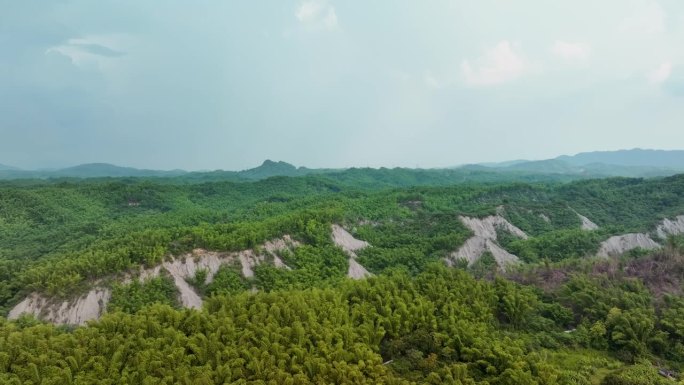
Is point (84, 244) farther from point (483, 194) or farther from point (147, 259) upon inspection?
point (483, 194)

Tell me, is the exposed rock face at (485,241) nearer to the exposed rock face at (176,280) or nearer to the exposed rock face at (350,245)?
the exposed rock face at (350,245)

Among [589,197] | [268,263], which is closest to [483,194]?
[589,197]

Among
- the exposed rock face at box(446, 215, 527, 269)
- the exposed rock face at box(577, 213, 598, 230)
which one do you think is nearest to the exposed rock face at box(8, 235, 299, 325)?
the exposed rock face at box(446, 215, 527, 269)

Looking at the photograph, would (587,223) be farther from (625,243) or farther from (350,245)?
(350,245)

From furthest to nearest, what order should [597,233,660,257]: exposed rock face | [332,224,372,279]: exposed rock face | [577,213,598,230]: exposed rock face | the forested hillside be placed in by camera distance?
[577,213,598,230]: exposed rock face → [597,233,660,257]: exposed rock face → [332,224,372,279]: exposed rock face → the forested hillside

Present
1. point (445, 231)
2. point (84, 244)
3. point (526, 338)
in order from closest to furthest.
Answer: point (526, 338), point (84, 244), point (445, 231)

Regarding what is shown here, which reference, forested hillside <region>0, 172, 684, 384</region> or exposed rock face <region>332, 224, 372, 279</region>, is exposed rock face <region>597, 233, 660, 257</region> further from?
exposed rock face <region>332, 224, 372, 279</region>

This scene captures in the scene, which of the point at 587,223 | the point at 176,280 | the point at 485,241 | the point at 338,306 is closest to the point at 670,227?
the point at 587,223
